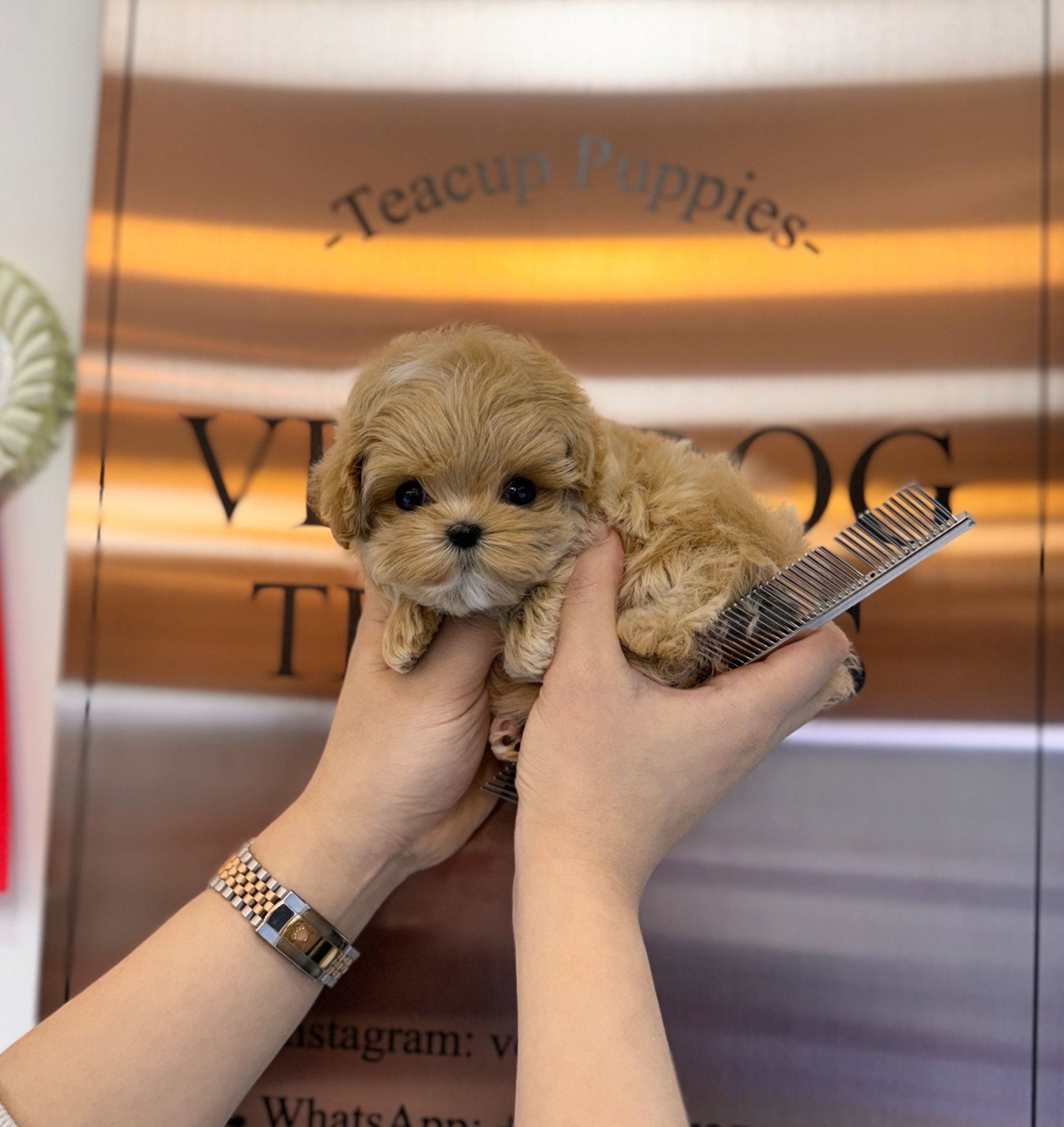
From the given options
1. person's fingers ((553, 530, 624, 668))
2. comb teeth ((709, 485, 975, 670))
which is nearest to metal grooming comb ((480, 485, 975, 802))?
comb teeth ((709, 485, 975, 670))

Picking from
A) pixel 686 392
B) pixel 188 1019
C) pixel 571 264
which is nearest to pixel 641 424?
pixel 686 392

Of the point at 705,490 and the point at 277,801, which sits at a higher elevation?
the point at 705,490

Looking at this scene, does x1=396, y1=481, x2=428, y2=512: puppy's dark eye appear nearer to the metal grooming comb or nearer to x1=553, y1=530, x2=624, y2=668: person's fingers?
x1=553, y1=530, x2=624, y2=668: person's fingers

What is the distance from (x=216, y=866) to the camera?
128cm

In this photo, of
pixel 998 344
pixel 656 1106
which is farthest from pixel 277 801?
pixel 998 344

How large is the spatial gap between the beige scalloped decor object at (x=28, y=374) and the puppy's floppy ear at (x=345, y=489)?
78cm

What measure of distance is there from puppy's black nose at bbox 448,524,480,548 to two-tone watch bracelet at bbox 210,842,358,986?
0.48 meters

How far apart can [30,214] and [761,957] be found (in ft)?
5.42

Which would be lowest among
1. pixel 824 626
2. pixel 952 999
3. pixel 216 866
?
pixel 952 999

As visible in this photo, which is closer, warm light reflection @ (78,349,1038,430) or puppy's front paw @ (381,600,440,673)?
puppy's front paw @ (381,600,440,673)

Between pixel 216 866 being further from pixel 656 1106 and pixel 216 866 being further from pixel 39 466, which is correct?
pixel 656 1106

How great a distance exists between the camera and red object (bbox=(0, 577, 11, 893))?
4.35 ft

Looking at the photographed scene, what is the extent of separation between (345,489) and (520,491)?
0.54 ft

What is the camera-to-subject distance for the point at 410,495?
30.7 inches
